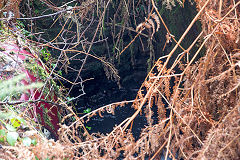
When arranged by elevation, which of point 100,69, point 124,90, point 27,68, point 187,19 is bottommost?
point 124,90

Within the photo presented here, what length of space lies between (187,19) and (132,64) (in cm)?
169

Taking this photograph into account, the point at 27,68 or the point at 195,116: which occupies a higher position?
the point at 27,68

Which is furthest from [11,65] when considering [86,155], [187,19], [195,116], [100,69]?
[100,69]

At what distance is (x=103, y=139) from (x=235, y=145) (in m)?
0.82

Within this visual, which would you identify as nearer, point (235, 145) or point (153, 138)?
point (235, 145)

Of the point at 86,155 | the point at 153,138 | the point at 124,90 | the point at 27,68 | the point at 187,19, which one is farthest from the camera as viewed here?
the point at 124,90

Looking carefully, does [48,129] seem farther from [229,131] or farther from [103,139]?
[229,131]

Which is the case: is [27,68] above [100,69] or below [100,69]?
above

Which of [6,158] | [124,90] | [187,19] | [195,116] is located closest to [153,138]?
[195,116]

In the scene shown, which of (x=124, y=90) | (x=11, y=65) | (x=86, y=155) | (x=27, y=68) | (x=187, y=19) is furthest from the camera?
(x=124, y=90)

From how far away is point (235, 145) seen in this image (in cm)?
150

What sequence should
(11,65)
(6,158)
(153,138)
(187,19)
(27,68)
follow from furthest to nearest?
1. (187,19)
2. (27,68)
3. (11,65)
4. (153,138)
5. (6,158)

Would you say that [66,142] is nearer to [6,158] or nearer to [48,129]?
[6,158]

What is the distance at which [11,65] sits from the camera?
7.31 feet
